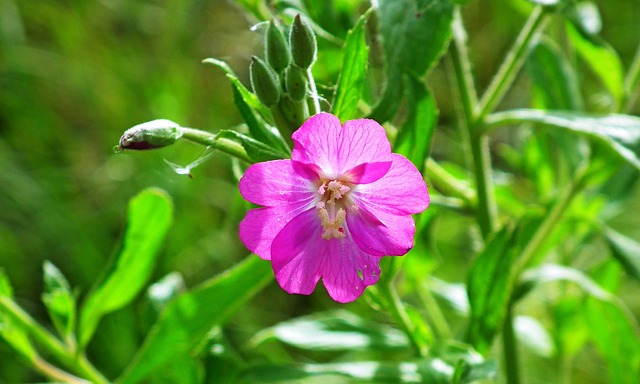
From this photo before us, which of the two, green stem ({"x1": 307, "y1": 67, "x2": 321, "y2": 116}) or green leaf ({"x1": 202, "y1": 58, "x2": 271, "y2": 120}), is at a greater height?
green stem ({"x1": 307, "y1": 67, "x2": 321, "y2": 116})

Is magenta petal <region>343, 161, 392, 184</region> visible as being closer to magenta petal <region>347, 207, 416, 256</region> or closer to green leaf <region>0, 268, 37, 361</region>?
magenta petal <region>347, 207, 416, 256</region>

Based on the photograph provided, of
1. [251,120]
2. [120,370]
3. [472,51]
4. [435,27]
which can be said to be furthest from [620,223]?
[251,120]

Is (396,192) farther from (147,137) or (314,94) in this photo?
(147,137)

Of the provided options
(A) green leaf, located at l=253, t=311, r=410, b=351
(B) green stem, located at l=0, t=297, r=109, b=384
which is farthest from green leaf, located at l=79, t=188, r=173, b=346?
(A) green leaf, located at l=253, t=311, r=410, b=351

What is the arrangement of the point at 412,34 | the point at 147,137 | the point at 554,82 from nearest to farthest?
the point at 147,137 → the point at 412,34 → the point at 554,82

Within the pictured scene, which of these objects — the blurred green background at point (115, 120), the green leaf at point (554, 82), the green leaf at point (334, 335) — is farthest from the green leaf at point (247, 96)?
the blurred green background at point (115, 120)

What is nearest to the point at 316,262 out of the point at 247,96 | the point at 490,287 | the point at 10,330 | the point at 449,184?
the point at 247,96

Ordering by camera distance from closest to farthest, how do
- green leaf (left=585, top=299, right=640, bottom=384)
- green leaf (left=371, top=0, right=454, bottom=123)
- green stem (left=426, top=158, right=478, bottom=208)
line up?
green leaf (left=371, top=0, right=454, bottom=123) → green stem (left=426, top=158, right=478, bottom=208) → green leaf (left=585, top=299, right=640, bottom=384)
